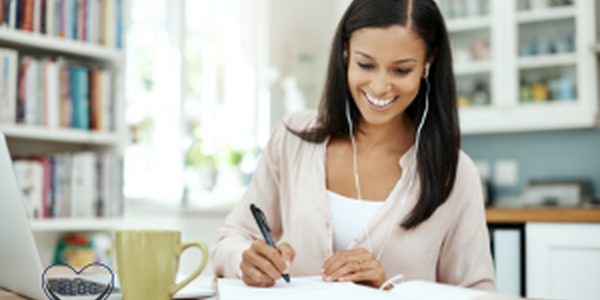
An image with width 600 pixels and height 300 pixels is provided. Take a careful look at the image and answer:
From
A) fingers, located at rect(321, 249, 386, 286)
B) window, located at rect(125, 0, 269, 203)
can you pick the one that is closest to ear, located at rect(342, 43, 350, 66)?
fingers, located at rect(321, 249, 386, 286)

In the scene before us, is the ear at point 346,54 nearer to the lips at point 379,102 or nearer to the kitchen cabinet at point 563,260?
the lips at point 379,102

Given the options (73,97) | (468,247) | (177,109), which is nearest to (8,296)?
(468,247)

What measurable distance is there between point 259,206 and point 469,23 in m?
2.36

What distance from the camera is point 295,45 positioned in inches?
149

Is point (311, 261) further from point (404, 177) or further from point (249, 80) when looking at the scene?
point (249, 80)

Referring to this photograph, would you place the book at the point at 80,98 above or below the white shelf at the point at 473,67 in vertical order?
below

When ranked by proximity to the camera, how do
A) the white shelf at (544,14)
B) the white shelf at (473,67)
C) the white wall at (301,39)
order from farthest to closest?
the white wall at (301,39) → the white shelf at (473,67) → the white shelf at (544,14)

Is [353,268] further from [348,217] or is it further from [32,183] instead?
[32,183]

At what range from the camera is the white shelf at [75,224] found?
1962mm

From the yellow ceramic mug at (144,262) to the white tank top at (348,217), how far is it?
603mm

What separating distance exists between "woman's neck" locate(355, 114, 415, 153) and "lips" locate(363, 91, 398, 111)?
0.56ft

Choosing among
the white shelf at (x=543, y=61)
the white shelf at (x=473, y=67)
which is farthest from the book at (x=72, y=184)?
the white shelf at (x=543, y=61)

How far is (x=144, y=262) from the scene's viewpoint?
25.7 inches

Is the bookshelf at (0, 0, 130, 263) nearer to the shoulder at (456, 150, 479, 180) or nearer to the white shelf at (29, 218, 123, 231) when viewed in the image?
the white shelf at (29, 218, 123, 231)
